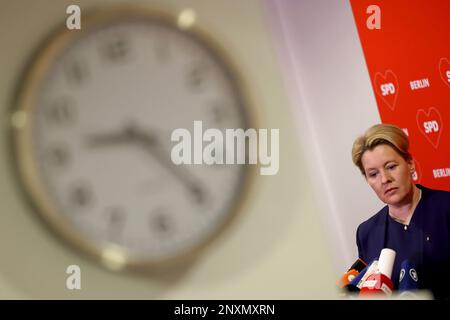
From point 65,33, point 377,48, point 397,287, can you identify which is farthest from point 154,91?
point 397,287

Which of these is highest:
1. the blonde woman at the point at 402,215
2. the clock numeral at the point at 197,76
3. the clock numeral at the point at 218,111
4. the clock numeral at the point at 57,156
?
the clock numeral at the point at 197,76

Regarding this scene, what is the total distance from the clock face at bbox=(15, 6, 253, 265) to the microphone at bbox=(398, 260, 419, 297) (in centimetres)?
40

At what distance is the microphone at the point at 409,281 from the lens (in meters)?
1.44

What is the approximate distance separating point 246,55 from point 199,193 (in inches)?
13.1

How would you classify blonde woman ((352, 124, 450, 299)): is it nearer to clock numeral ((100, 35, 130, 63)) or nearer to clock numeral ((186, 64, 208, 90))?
clock numeral ((186, 64, 208, 90))

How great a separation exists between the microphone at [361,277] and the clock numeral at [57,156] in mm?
694

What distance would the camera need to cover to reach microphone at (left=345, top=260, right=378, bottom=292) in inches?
57.7

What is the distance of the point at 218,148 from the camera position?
4.87ft

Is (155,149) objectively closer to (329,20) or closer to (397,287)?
(329,20)

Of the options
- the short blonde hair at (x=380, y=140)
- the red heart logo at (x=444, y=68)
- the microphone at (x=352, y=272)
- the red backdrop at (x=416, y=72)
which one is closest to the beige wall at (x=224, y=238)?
the microphone at (x=352, y=272)

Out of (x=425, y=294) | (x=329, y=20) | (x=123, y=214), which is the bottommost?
(x=425, y=294)

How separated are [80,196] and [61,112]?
19 centimetres

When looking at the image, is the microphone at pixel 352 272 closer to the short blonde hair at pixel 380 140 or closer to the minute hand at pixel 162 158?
the short blonde hair at pixel 380 140

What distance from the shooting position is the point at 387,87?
149 centimetres
